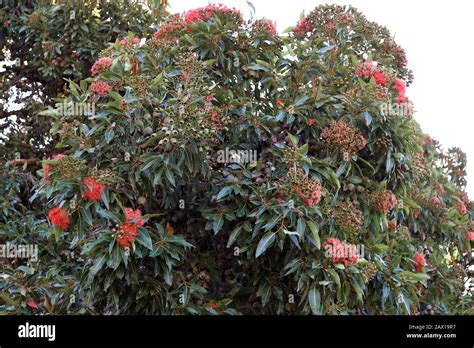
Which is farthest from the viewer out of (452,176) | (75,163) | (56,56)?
(452,176)

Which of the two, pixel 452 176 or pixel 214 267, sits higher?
pixel 452 176

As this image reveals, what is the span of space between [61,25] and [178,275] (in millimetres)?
3008

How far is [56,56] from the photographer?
5742 millimetres

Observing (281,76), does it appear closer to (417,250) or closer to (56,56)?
(417,250)

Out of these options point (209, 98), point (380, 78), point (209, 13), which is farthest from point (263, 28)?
point (380, 78)

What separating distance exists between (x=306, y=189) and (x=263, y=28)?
112 cm

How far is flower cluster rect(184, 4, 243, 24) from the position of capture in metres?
4.00

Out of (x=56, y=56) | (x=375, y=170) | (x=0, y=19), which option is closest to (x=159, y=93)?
(x=375, y=170)

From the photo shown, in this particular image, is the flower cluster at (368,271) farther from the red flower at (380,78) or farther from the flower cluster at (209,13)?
the flower cluster at (209,13)

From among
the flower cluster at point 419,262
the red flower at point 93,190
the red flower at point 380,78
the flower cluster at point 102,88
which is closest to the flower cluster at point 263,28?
the red flower at point 380,78

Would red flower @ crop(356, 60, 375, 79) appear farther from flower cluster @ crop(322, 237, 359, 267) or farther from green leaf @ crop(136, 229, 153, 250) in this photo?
green leaf @ crop(136, 229, 153, 250)

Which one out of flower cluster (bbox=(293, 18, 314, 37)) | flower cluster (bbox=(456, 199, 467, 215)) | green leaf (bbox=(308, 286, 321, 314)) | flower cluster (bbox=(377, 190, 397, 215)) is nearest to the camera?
green leaf (bbox=(308, 286, 321, 314))

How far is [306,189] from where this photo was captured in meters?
3.43

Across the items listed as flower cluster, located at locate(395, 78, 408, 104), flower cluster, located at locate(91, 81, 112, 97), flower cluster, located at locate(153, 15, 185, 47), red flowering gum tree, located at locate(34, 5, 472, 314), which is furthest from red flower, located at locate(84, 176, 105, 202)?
flower cluster, located at locate(395, 78, 408, 104)
